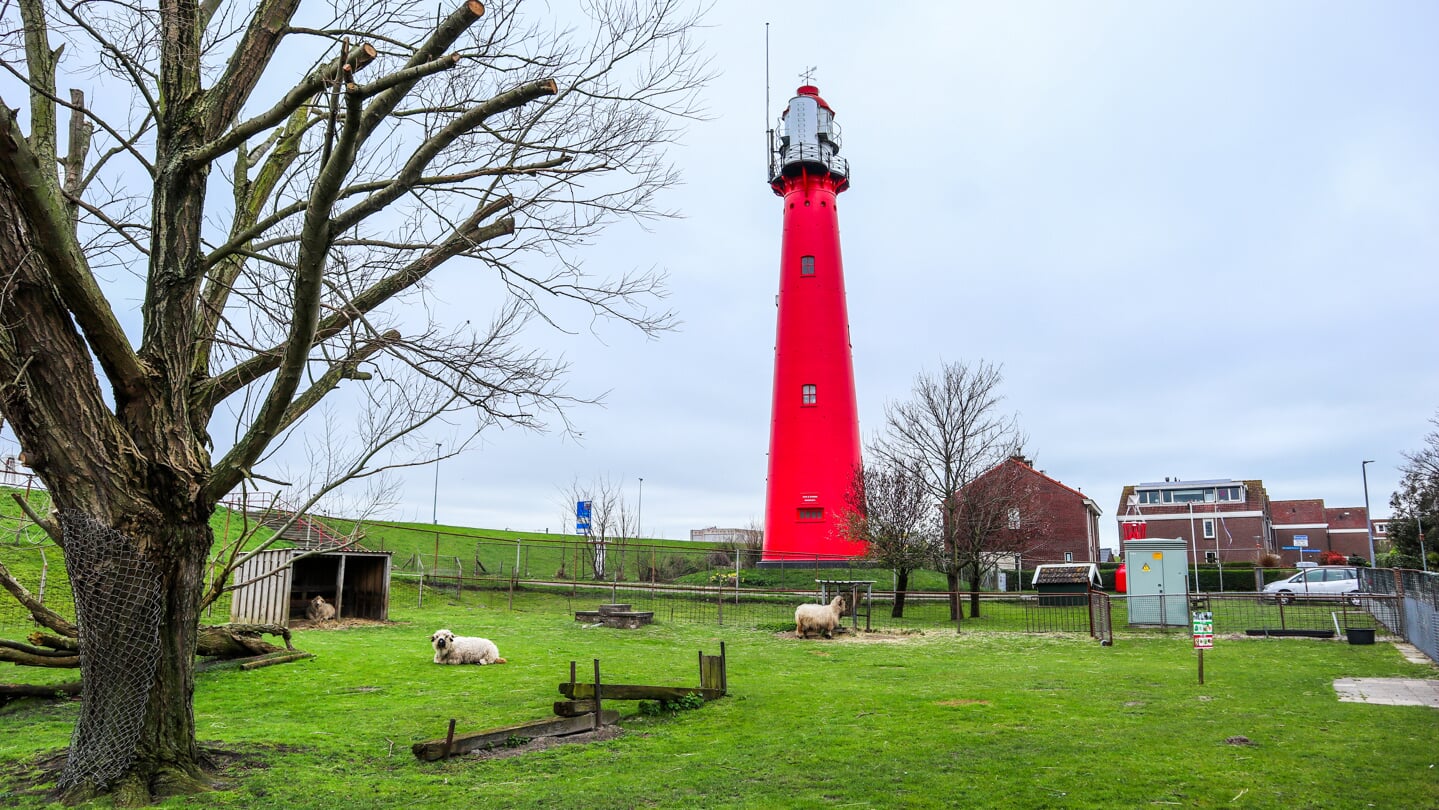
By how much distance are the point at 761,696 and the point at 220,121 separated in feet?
30.4

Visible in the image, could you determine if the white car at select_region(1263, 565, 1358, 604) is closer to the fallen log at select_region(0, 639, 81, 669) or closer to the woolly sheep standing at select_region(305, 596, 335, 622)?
the woolly sheep standing at select_region(305, 596, 335, 622)

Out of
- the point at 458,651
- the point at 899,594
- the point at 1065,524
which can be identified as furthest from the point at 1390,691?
the point at 1065,524

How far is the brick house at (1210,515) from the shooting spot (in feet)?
206

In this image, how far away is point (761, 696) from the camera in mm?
11930

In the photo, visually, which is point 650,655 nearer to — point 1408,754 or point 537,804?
point 537,804

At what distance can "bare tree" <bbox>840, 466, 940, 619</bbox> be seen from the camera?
28.7m

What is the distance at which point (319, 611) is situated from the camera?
71.4 feet

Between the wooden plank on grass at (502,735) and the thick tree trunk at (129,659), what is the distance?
185 centimetres

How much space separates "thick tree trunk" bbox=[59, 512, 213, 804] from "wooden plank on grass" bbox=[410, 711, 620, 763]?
1.85m

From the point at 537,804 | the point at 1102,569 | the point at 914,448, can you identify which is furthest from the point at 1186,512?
the point at 537,804

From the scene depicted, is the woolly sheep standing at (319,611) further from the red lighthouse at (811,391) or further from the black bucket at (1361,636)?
the black bucket at (1361,636)

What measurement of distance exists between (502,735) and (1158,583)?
20769 millimetres

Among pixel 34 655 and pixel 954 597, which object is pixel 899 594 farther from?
pixel 34 655

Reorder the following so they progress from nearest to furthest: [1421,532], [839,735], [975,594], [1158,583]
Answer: [839,735]
[1158,583]
[975,594]
[1421,532]
